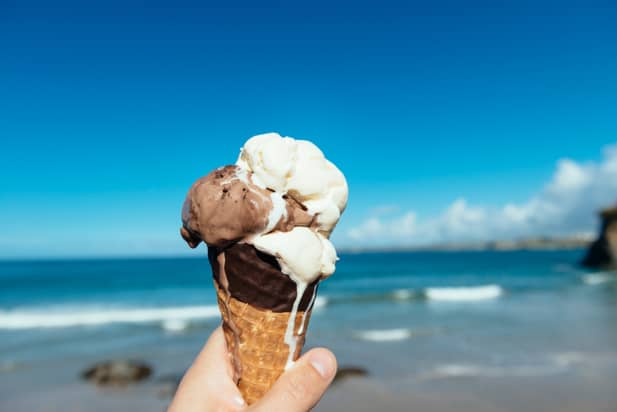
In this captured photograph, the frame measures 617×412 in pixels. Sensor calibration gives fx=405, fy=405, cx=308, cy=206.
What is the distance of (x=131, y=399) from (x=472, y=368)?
20.1 feet

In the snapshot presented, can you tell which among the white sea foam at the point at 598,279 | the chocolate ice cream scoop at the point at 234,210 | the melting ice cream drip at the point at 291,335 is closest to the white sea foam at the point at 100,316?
the melting ice cream drip at the point at 291,335

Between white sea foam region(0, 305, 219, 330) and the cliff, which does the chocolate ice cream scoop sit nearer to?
white sea foam region(0, 305, 219, 330)

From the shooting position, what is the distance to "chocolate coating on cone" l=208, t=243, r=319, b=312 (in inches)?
86.7

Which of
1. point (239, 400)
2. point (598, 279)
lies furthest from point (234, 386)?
point (598, 279)

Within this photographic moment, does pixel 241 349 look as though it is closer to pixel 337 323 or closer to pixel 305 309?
pixel 305 309

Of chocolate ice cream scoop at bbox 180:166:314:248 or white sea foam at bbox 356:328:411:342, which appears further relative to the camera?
white sea foam at bbox 356:328:411:342

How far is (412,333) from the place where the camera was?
35.8ft

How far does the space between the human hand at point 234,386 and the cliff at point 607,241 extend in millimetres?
39234

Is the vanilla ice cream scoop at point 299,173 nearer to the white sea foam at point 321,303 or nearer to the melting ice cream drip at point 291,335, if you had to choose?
the melting ice cream drip at point 291,335

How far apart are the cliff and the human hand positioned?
1545 inches

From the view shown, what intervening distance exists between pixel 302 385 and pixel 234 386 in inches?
21.9

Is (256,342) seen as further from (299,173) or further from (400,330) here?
(400,330)

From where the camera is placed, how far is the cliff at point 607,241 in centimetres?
3303

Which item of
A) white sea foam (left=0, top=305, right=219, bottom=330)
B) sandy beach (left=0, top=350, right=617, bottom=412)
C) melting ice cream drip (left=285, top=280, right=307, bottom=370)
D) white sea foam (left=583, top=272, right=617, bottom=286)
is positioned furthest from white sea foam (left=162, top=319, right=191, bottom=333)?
white sea foam (left=583, top=272, right=617, bottom=286)
